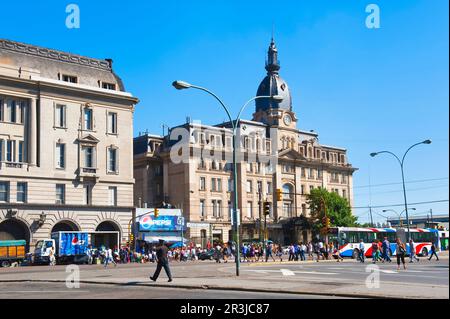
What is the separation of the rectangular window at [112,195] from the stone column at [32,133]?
8474mm

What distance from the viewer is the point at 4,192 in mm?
53844

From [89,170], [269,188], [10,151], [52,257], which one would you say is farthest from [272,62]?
[52,257]

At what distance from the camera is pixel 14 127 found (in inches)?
2188

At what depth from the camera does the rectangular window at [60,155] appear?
2277 inches

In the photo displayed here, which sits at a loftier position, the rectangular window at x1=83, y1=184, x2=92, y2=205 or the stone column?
the stone column

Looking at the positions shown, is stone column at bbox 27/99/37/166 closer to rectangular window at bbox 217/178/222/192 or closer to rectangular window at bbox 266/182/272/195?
rectangular window at bbox 217/178/222/192

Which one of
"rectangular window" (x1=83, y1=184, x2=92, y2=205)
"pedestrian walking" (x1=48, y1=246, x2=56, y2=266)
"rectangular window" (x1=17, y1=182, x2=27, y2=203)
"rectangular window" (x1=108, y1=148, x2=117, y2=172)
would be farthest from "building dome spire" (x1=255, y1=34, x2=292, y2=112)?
"pedestrian walking" (x1=48, y1=246, x2=56, y2=266)

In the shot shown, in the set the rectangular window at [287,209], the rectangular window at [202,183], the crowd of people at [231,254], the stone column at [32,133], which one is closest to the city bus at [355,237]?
the crowd of people at [231,254]

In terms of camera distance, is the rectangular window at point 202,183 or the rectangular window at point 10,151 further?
the rectangular window at point 202,183

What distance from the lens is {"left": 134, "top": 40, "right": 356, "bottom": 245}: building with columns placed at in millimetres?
84062

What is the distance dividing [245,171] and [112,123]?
3172 centimetres

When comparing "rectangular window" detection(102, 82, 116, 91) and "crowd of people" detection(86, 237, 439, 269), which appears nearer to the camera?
"crowd of people" detection(86, 237, 439, 269)

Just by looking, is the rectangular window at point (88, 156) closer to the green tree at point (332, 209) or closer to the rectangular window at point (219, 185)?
the rectangular window at point (219, 185)

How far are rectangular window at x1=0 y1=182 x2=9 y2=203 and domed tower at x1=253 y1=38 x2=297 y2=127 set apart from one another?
50.2 metres
